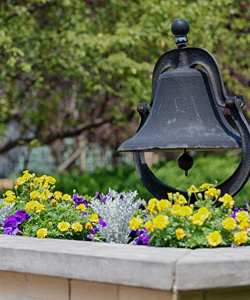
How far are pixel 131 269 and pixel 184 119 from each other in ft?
4.15

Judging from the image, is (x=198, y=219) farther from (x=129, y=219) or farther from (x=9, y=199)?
(x=9, y=199)

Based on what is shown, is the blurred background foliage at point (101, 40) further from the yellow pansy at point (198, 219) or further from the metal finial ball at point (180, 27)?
the yellow pansy at point (198, 219)

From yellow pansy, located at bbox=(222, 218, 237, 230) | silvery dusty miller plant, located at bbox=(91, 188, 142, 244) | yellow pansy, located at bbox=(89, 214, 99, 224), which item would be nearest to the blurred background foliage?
silvery dusty miller plant, located at bbox=(91, 188, 142, 244)

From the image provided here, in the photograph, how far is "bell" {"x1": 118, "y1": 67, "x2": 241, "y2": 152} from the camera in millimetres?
2924

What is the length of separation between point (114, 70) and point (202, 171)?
2369mm

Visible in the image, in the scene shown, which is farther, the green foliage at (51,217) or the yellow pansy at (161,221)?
the green foliage at (51,217)

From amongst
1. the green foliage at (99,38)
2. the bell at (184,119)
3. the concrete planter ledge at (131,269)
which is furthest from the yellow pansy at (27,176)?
the green foliage at (99,38)

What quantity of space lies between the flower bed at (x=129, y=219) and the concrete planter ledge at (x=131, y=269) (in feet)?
0.39

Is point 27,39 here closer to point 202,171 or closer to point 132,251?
point 202,171

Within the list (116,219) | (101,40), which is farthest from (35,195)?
(101,40)

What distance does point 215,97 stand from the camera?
3166 millimetres

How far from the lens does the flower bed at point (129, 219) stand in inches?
97.7

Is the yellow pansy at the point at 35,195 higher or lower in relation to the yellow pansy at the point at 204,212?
higher

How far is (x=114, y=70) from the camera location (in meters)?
8.04
